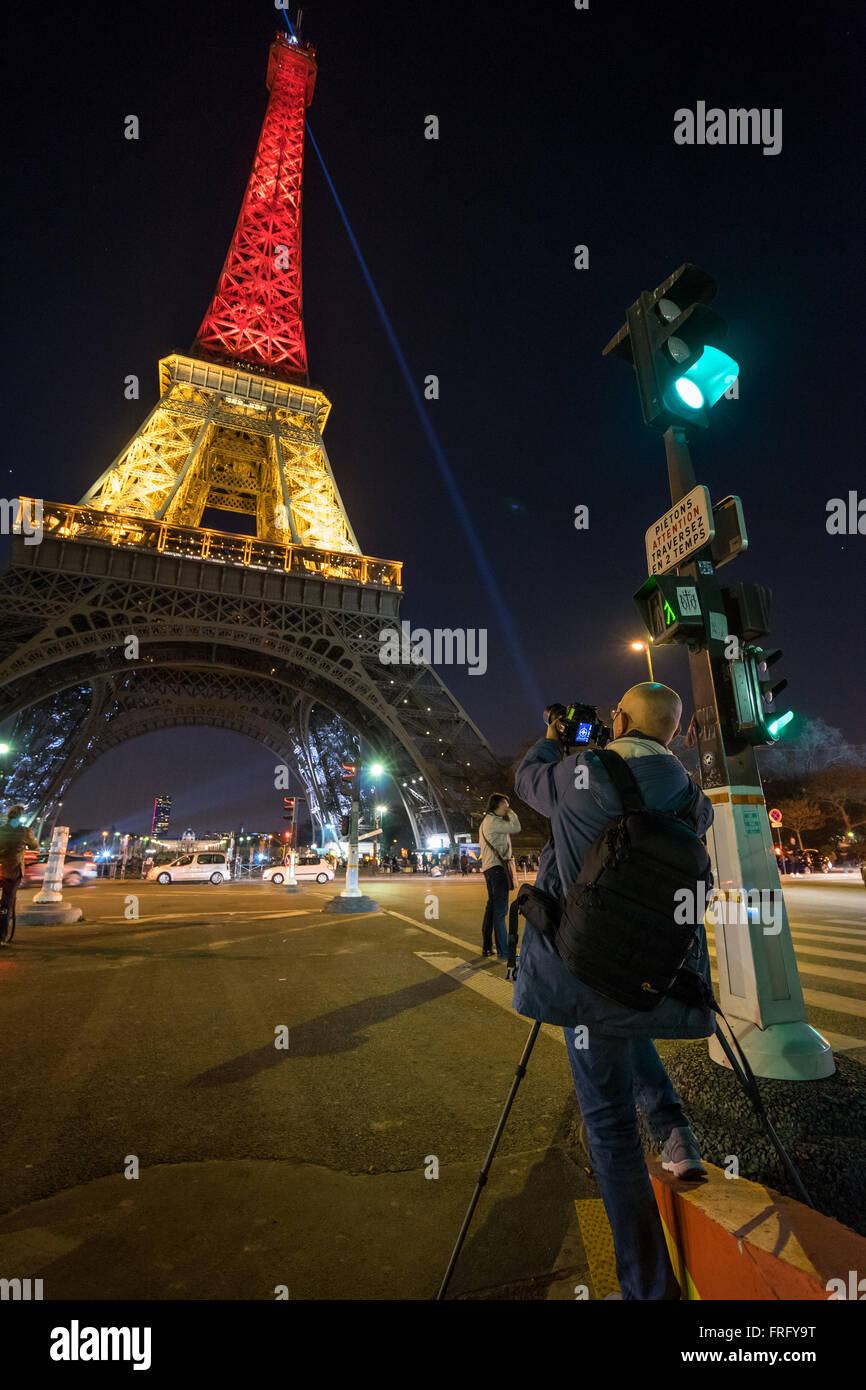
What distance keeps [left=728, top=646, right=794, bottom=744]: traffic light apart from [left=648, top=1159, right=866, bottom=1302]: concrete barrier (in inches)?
76.0

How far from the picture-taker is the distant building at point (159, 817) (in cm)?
11775

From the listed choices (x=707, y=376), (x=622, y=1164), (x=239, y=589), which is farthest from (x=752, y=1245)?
(x=239, y=589)

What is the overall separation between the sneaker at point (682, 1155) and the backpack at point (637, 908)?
599 mm

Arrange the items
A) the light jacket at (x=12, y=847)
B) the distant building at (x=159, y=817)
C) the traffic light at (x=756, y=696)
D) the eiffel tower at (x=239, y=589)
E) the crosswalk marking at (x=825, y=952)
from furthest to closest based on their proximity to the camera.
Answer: the distant building at (x=159, y=817), the eiffel tower at (x=239, y=589), the light jacket at (x=12, y=847), the crosswalk marking at (x=825, y=952), the traffic light at (x=756, y=696)

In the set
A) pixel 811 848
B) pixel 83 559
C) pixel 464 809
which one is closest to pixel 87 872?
pixel 83 559

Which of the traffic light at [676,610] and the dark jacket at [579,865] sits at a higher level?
the traffic light at [676,610]

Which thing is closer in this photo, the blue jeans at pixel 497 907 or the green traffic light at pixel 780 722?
the green traffic light at pixel 780 722

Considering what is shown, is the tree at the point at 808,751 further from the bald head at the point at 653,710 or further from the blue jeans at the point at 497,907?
the bald head at the point at 653,710

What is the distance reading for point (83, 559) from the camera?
2558 centimetres

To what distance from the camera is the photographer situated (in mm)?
1795

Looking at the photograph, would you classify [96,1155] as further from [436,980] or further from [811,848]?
[811,848]

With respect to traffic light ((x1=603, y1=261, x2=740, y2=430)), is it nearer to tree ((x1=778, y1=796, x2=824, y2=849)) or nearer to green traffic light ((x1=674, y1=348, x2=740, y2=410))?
green traffic light ((x1=674, y1=348, x2=740, y2=410))

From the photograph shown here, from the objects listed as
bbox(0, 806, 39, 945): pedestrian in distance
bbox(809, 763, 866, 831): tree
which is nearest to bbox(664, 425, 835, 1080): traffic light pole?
bbox(0, 806, 39, 945): pedestrian in distance

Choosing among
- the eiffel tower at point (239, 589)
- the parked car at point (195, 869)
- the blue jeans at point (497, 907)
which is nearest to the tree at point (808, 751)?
the eiffel tower at point (239, 589)
